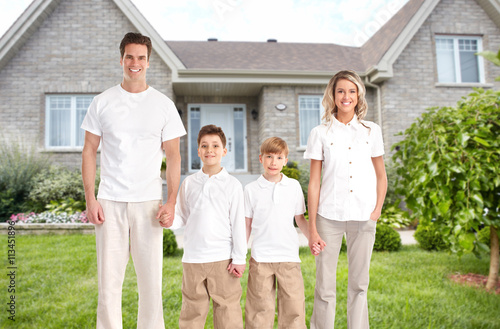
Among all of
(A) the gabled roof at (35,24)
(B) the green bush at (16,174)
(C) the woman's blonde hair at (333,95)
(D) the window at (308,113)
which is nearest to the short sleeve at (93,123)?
(C) the woman's blonde hair at (333,95)

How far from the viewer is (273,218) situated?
2590mm

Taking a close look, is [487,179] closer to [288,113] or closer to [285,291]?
[285,291]

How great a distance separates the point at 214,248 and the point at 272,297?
518 mm

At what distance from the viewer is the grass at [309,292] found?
3.55 meters

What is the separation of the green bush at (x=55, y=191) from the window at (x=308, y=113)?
5.73 m

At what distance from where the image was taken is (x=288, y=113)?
1099cm

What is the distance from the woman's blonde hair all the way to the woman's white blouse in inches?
2.0

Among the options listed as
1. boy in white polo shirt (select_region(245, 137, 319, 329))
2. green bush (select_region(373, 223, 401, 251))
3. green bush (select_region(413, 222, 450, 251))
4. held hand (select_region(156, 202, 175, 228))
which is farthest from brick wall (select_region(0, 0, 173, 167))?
held hand (select_region(156, 202, 175, 228))

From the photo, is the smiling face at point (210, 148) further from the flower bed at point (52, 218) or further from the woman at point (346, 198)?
the flower bed at point (52, 218)

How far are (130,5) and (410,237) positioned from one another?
877cm

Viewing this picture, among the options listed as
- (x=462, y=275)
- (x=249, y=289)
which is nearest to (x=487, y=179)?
(x=462, y=275)

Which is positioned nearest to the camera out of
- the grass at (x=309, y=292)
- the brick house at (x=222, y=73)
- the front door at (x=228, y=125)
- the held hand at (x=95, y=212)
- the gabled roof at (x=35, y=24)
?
the held hand at (x=95, y=212)

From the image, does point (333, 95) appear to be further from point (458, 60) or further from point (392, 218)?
point (458, 60)

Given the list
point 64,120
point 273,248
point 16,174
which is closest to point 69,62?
point 64,120
